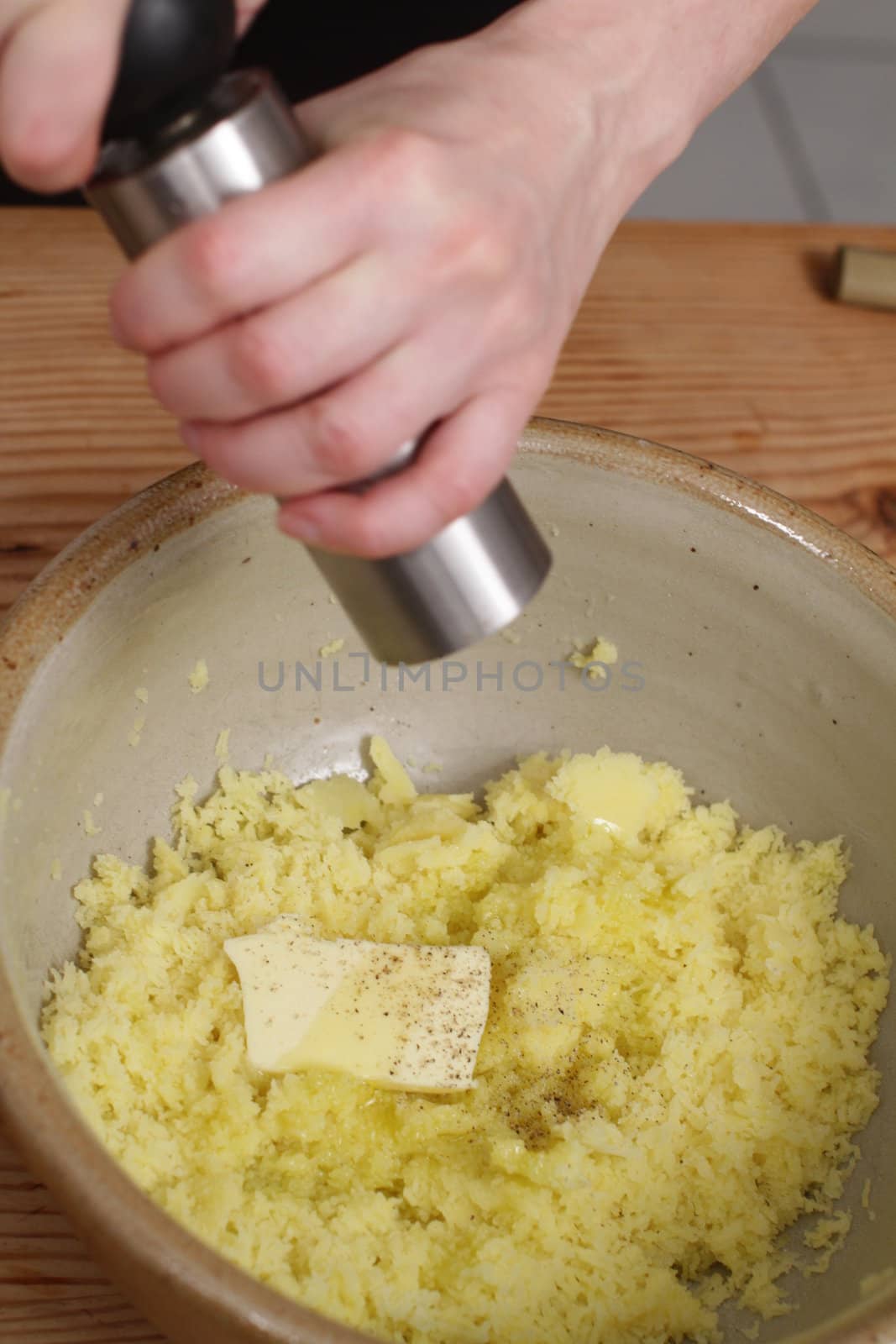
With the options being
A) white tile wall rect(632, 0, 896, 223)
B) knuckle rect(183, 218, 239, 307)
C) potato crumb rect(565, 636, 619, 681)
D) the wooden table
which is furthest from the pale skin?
white tile wall rect(632, 0, 896, 223)

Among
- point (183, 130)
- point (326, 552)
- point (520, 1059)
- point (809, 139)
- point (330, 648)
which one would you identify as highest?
point (183, 130)

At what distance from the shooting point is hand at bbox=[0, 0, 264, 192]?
0.45m

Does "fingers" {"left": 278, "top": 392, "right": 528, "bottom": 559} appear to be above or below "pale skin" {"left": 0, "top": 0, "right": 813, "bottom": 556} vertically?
below

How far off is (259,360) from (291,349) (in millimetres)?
14

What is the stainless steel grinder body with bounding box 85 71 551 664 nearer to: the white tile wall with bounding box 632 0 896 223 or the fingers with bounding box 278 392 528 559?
the fingers with bounding box 278 392 528 559

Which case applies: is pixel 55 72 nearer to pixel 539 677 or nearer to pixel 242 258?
pixel 242 258

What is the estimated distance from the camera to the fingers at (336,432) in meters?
0.53

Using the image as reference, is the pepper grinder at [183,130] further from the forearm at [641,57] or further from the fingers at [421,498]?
the forearm at [641,57]

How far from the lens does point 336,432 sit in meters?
0.53

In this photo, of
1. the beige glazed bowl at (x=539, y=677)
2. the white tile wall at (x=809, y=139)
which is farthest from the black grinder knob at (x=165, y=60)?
the white tile wall at (x=809, y=139)

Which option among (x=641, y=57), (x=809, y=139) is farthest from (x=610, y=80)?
(x=809, y=139)

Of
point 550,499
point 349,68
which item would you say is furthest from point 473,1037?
point 349,68

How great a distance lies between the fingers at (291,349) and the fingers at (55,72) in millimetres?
92

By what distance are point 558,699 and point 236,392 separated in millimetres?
583
